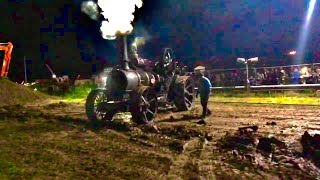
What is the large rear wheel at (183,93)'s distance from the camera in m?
15.1

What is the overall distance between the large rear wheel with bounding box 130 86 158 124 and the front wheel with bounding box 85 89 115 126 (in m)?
0.81

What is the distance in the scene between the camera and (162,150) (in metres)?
8.20

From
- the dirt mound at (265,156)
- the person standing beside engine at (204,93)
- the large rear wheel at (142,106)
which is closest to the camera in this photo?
the dirt mound at (265,156)

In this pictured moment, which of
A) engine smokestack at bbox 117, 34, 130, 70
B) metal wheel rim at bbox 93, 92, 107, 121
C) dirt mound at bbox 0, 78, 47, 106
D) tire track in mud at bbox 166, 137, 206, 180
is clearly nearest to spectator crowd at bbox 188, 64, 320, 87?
dirt mound at bbox 0, 78, 47, 106

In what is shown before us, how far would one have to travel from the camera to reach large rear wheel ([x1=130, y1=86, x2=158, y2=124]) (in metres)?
12.1

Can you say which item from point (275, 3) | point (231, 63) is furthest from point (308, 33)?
point (231, 63)

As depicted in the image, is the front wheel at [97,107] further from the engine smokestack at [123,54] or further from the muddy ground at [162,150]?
the engine smokestack at [123,54]

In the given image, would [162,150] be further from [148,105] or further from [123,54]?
A: [123,54]

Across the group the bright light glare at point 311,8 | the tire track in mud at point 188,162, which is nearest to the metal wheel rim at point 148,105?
the tire track in mud at point 188,162

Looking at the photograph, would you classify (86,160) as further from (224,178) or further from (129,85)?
(129,85)

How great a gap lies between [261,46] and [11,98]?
22.0 meters

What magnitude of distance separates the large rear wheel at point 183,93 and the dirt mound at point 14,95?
10.5m

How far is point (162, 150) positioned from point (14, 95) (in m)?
16.9

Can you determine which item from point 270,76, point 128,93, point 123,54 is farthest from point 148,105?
point 270,76
